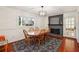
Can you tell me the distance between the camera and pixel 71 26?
1.22m

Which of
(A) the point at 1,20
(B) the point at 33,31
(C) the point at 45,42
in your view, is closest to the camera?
(A) the point at 1,20

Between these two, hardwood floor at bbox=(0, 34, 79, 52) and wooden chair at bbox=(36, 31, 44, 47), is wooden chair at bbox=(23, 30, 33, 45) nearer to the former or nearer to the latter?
wooden chair at bbox=(36, 31, 44, 47)

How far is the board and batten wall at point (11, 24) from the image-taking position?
1.13 metres

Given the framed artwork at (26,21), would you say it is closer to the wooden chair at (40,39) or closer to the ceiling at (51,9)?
the ceiling at (51,9)

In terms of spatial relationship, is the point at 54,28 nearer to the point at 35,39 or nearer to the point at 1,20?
the point at 35,39

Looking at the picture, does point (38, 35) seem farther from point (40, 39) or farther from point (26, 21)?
point (26, 21)

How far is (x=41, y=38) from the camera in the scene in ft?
4.33

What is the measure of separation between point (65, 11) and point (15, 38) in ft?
2.43

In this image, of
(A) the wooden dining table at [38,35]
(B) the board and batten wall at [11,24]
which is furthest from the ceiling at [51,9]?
(A) the wooden dining table at [38,35]

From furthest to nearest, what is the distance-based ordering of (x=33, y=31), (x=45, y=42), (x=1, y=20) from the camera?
(x=45, y=42) < (x=33, y=31) < (x=1, y=20)

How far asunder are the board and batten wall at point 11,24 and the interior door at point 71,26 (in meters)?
0.34
